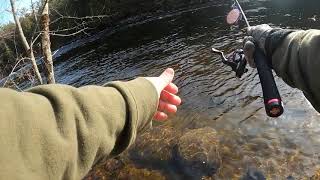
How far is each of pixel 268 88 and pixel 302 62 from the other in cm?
46

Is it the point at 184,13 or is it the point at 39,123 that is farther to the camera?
the point at 184,13

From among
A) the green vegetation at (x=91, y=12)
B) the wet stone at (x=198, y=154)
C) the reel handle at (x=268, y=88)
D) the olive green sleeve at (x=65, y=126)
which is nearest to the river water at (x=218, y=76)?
the wet stone at (x=198, y=154)

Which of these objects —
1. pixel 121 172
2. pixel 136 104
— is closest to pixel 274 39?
pixel 136 104

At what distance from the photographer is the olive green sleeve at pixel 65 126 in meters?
1.18

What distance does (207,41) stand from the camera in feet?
58.6

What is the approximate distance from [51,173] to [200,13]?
25.1 m

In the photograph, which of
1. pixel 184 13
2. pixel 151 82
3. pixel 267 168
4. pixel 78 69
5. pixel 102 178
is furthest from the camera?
pixel 184 13

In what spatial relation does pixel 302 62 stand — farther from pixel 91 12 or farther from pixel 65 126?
pixel 91 12

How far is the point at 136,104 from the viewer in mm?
1650

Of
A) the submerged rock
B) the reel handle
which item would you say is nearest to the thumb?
the reel handle

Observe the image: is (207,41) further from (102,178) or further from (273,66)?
(273,66)

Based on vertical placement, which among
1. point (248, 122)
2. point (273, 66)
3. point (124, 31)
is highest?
point (273, 66)

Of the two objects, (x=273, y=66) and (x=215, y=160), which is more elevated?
(x=273, y=66)

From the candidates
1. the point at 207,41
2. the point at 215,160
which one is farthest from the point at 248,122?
the point at 207,41
